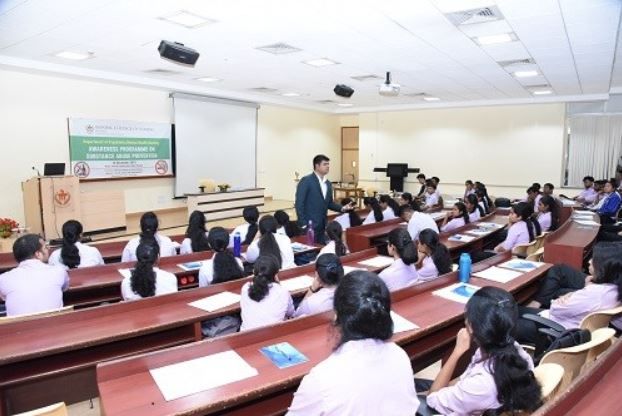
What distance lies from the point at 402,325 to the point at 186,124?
8.30m

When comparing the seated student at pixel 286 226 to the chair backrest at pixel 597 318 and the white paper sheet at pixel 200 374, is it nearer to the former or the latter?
the white paper sheet at pixel 200 374

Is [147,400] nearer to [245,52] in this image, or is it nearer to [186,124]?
[245,52]

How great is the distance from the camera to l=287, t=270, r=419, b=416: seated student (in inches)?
52.7

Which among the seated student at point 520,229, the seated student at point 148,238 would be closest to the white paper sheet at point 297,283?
the seated student at point 148,238

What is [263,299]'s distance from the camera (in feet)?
8.18

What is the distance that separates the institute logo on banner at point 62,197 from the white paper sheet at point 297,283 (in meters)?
5.70

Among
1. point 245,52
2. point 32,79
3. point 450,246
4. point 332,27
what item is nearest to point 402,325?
point 450,246

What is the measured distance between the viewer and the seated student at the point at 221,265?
319 cm

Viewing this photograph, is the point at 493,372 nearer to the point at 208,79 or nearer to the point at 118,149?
the point at 208,79

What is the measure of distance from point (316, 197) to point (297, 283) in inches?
80.6

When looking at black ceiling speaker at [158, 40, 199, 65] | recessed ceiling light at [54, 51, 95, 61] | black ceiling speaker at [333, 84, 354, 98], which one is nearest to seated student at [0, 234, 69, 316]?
black ceiling speaker at [158, 40, 199, 65]

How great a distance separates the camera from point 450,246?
4805 mm

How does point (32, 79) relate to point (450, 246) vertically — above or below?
above

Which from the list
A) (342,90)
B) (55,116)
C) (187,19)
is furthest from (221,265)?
(55,116)
